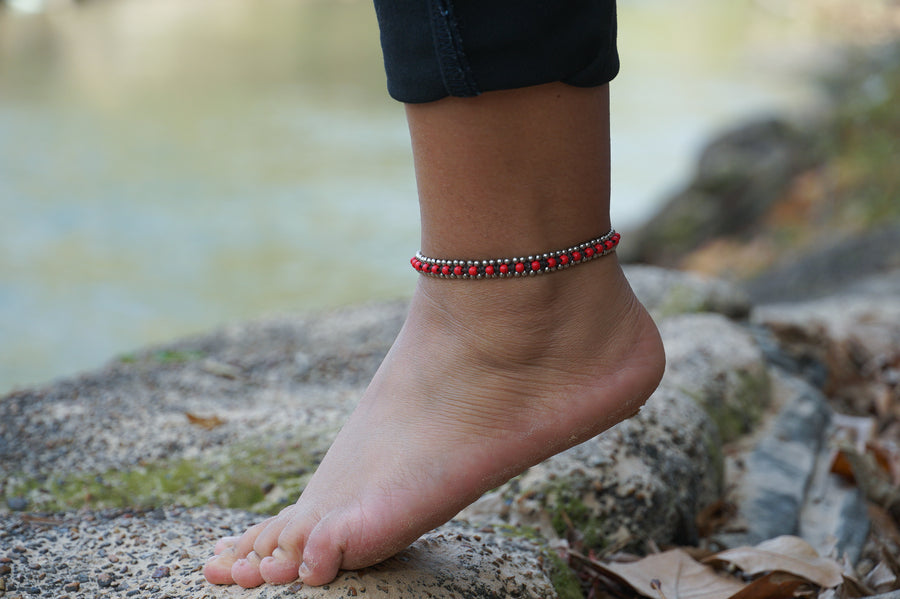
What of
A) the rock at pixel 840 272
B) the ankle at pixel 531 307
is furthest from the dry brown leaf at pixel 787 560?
the rock at pixel 840 272

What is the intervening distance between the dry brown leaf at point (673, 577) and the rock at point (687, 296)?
116cm

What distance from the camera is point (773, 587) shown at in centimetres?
108

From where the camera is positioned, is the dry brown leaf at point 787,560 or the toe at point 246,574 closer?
the toe at point 246,574

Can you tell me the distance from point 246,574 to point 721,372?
1.16m

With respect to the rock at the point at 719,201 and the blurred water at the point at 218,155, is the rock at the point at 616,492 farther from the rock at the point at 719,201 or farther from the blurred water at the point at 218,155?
the rock at the point at 719,201

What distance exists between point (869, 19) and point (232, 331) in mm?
7917

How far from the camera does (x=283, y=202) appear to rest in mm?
7340

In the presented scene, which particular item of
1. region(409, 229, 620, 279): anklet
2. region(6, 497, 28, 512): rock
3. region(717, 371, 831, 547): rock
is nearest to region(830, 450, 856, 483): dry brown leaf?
region(717, 371, 831, 547): rock

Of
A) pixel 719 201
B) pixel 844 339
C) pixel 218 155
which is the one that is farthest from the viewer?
pixel 218 155

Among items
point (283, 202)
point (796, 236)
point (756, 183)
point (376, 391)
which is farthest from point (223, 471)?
point (283, 202)

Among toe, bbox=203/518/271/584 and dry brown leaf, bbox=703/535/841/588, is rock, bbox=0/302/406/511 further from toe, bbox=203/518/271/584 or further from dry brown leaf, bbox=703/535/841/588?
dry brown leaf, bbox=703/535/841/588

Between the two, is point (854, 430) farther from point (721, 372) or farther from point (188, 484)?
point (188, 484)

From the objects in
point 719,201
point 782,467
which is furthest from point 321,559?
point 719,201

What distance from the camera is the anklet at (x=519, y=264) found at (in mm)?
950
